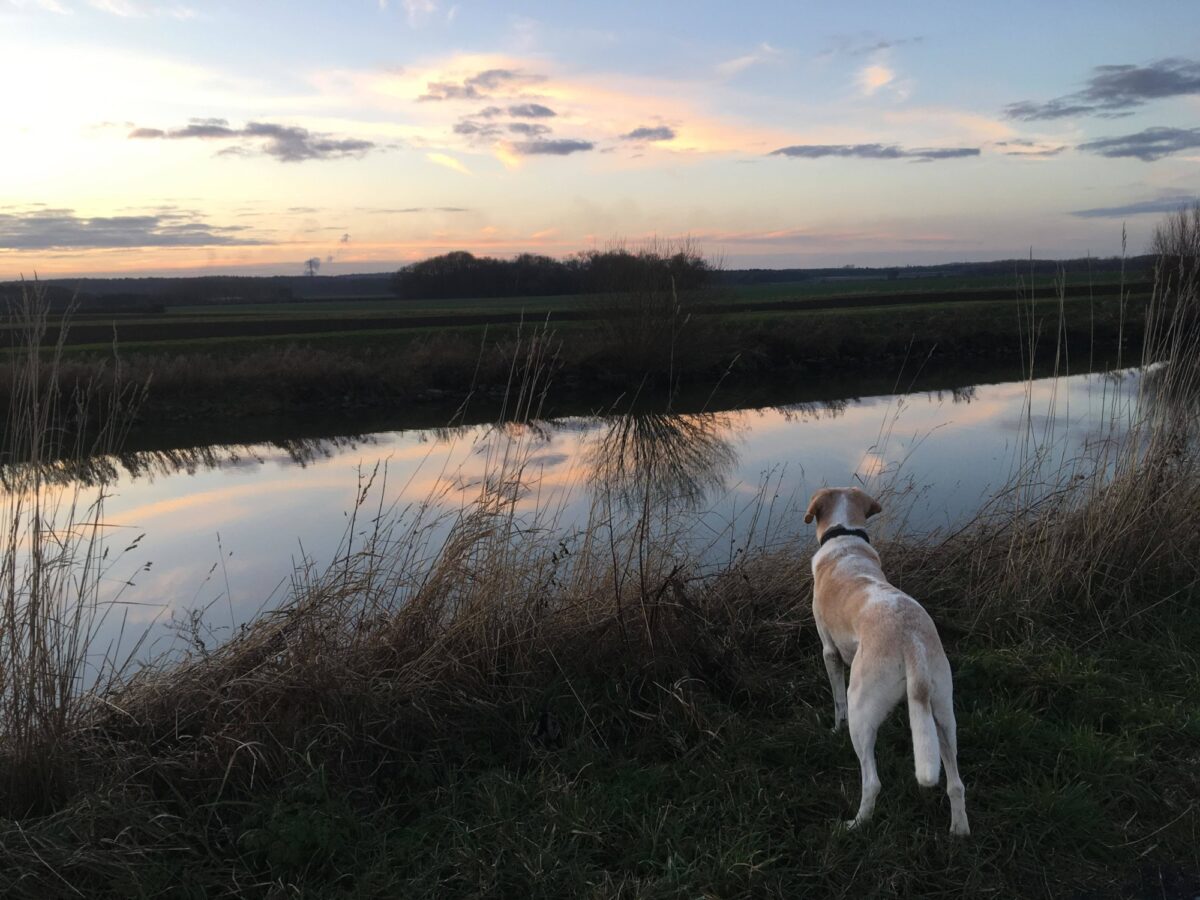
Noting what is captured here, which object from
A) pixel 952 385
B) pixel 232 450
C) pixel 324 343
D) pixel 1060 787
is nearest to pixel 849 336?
pixel 952 385

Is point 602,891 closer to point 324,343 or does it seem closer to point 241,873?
point 241,873

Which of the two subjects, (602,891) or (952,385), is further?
(952,385)

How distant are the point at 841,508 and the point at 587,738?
1621mm

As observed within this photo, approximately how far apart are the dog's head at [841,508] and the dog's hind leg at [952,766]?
1280 mm

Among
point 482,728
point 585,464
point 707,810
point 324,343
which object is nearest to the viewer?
point 707,810

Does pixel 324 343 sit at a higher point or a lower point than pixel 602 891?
higher

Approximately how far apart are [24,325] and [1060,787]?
4.31m

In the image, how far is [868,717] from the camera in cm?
281

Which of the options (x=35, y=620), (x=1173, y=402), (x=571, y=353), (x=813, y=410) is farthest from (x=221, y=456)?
(x=1173, y=402)

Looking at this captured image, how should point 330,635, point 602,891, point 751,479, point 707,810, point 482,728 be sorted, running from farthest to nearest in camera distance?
1. point 751,479
2. point 330,635
3. point 482,728
4. point 707,810
5. point 602,891

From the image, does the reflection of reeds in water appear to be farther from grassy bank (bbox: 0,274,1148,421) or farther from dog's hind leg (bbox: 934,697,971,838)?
grassy bank (bbox: 0,274,1148,421)

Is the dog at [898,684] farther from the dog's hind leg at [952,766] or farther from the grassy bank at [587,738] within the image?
the grassy bank at [587,738]

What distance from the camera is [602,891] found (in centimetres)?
257

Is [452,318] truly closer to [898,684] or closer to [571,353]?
[571,353]
